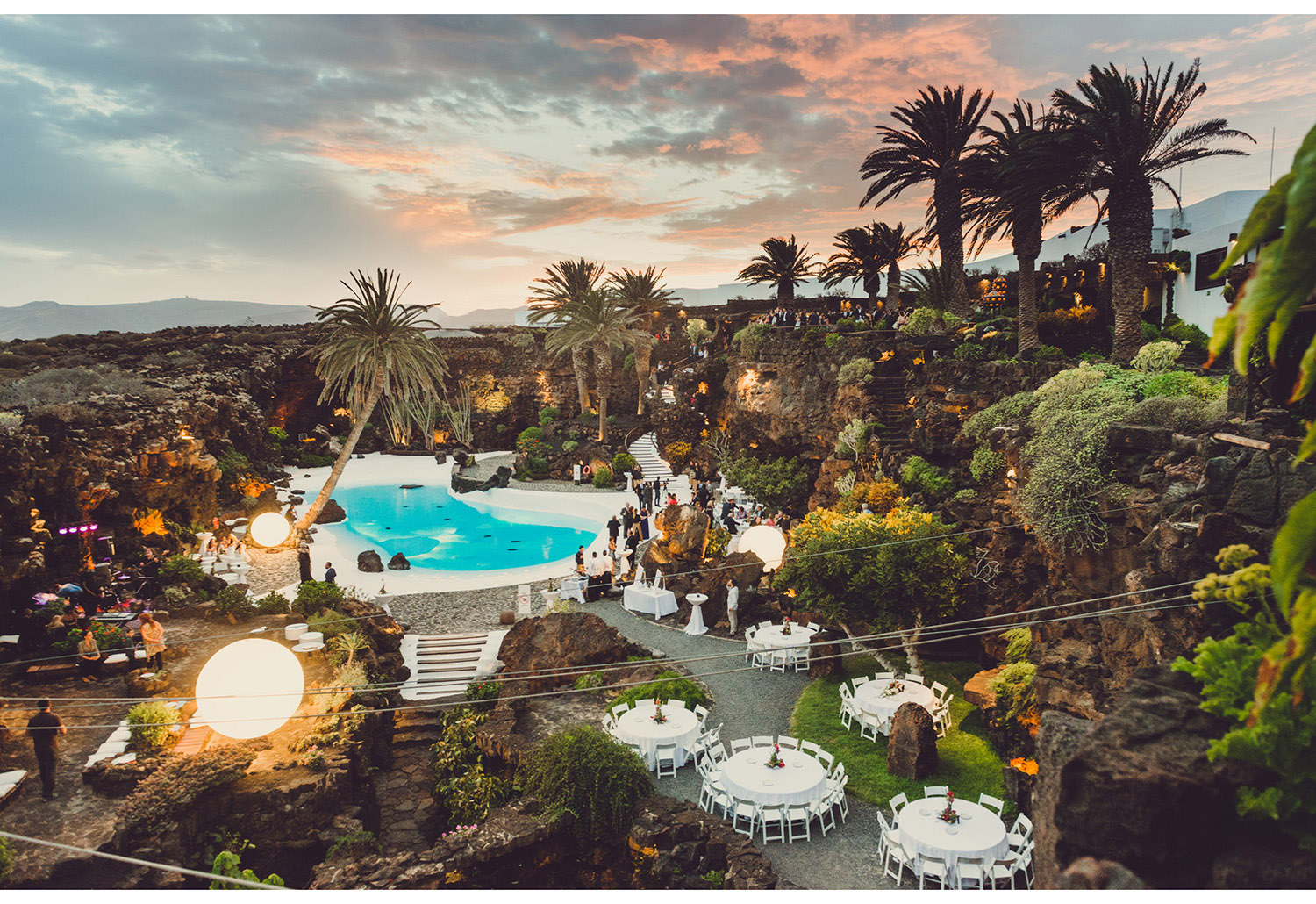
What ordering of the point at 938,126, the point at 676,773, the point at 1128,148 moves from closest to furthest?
the point at 676,773 → the point at 1128,148 → the point at 938,126

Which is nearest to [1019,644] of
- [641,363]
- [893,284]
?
[893,284]

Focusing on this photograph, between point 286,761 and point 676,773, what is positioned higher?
point 286,761

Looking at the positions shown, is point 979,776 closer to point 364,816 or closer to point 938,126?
point 364,816

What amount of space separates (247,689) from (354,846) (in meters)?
3.13

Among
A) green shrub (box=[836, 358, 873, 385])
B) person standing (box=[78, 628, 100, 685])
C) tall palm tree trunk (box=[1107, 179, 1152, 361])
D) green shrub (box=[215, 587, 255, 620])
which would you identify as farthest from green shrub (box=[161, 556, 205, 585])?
tall palm tree trunk (box=[1107, 179, 1152, 361])

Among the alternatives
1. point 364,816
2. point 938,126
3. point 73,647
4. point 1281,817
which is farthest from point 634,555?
point 938,126

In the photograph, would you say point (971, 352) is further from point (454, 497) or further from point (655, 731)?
point (454, 497)

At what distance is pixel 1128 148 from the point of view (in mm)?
14523

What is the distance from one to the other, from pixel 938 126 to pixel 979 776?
23.8 m

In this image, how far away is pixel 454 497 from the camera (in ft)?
114

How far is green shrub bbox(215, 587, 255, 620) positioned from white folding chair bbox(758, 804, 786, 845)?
45.9ft

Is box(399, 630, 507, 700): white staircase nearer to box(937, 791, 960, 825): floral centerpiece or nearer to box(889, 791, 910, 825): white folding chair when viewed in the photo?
box(889, 791, 910, 825): white folding chair

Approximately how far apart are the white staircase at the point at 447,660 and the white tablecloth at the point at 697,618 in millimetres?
5159

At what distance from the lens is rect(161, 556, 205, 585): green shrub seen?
59.0 feet
